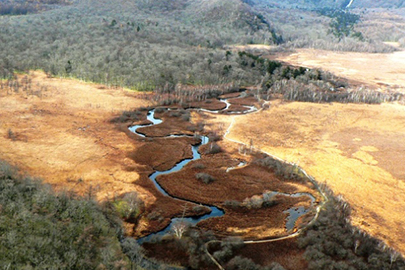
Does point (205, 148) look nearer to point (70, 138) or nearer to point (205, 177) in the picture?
point (205, 177)

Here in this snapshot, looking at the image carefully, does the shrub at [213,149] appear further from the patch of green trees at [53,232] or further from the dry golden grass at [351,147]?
the patch of green trees at [53,232]

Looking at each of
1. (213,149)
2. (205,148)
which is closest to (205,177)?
(213,149)

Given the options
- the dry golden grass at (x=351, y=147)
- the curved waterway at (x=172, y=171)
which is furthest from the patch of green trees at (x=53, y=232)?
the dry golden grass at (x=351, y=147)

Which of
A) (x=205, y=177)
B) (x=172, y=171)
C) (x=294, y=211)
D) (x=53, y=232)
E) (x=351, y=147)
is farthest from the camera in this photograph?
(x=351, y=147)

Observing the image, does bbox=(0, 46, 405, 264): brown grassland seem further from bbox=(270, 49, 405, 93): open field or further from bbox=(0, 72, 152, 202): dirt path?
bbox=(270, 49, 405, 93): open field

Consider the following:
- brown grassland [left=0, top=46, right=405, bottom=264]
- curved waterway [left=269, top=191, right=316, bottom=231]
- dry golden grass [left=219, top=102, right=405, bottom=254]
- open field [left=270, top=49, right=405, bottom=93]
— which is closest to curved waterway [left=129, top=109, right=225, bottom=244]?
brown grassland [left=0, top=46, right=405, bottom=264]
